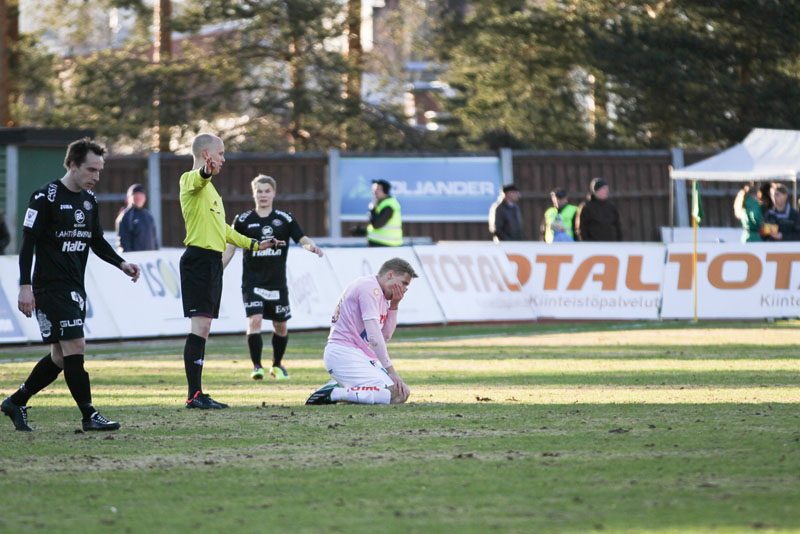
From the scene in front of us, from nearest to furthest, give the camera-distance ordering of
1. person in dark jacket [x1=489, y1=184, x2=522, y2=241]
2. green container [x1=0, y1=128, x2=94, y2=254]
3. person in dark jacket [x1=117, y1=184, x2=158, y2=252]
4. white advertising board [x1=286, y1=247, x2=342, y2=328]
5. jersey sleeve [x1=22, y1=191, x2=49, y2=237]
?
jersey sleeve [x1=22, y1=191, x2=49, y2=237] < white advertising board [x1=286, y1=247, x2=342, y2=328] < person in dark jacket [x1=117, y1=184, x2=158, y2=252] < person in dark jacket [x1=489, y1=184, x2=522, y2=241] < green container [x1=0, y1=128, x2=94, y2=254]

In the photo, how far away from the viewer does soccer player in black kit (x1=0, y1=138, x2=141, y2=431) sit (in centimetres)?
867

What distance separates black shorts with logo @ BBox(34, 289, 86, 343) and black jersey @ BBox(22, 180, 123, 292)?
5 cm

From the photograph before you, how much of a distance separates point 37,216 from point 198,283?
73.4 inches

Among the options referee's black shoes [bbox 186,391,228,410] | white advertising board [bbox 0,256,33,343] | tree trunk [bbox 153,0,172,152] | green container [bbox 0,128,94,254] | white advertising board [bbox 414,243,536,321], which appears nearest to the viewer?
referee's black shoes [bbox 186,391,228,410]

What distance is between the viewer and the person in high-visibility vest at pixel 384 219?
21219mm

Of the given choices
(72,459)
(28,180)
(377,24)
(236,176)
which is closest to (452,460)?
(72,459)

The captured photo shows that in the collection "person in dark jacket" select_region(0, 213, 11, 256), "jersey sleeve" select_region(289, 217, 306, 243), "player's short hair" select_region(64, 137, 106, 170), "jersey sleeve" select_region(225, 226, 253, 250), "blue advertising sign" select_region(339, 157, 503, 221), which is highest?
"blue advertising sign" select_region(339, 157, 503, 221)

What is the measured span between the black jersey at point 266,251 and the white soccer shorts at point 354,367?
2.79 m

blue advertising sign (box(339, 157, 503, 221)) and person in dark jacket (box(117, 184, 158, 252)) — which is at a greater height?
blue advertising sign (box(339, 157, 503, 221))

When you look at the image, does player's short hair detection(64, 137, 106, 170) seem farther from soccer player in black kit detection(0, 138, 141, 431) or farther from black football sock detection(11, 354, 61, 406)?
black football sock detection(11, 354, 61, 406)

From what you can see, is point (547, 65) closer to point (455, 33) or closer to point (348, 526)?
point (455, 33)

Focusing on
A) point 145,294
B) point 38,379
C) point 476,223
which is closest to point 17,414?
point 38,379

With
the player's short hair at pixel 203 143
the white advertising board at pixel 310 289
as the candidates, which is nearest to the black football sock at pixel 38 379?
the player's short hair at pixel 203 143

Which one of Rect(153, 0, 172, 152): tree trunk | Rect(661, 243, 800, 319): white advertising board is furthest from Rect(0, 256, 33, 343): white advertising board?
Rect(153, 0, 172, 152): tree trunk
